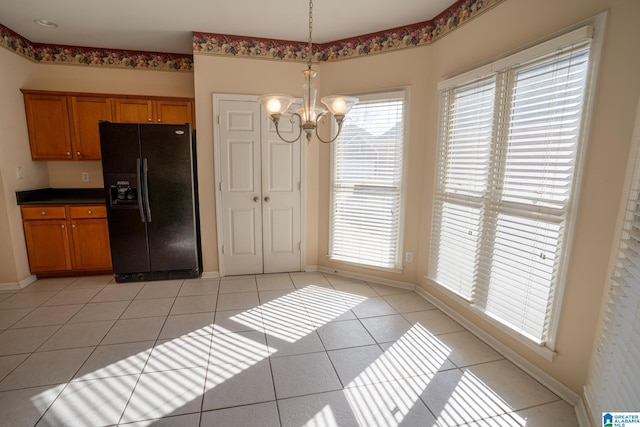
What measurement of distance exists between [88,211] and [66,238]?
1.31 ft

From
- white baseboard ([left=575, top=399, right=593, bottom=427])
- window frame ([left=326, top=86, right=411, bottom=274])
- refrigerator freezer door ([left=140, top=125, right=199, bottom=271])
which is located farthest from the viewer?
refrigerator freezer door ([left=140, top=125, right=199, bottom=271])

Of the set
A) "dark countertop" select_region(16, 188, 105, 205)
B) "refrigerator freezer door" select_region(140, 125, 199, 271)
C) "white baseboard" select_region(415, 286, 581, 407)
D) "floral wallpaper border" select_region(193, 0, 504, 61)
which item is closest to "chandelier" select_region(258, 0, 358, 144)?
"floral wallpaper border" select_region(193, 0, 504, 61)

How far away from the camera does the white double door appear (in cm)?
351

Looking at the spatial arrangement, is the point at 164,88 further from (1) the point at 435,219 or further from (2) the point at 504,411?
(2) the point at 504,411

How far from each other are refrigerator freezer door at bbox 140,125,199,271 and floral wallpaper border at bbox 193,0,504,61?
3.26 feet

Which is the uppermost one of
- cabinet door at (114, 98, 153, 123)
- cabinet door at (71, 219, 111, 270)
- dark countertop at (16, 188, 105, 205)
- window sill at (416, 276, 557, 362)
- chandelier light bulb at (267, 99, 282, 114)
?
cabinet door at (114, 98, 153, 123)

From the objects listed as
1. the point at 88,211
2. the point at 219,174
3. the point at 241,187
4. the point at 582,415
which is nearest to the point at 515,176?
the point at 582,415

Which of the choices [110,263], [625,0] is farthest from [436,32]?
[110,263]

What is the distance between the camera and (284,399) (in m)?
1.79

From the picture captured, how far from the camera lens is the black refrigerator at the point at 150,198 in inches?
130

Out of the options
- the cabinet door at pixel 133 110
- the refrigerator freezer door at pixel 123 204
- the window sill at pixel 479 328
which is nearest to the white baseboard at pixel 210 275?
the refrigerator freezer door at pixel 123 204

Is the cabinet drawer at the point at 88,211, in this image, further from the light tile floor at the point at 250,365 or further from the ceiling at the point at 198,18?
the ceiling at the point at 198,18

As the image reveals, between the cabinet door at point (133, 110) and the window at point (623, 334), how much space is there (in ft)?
14.4

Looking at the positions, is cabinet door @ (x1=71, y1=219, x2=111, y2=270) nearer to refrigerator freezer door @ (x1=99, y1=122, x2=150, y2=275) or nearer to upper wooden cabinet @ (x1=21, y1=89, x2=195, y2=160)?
refrigerator freezer door @ (x1=99, y1=122, x2=150, y2=275)
